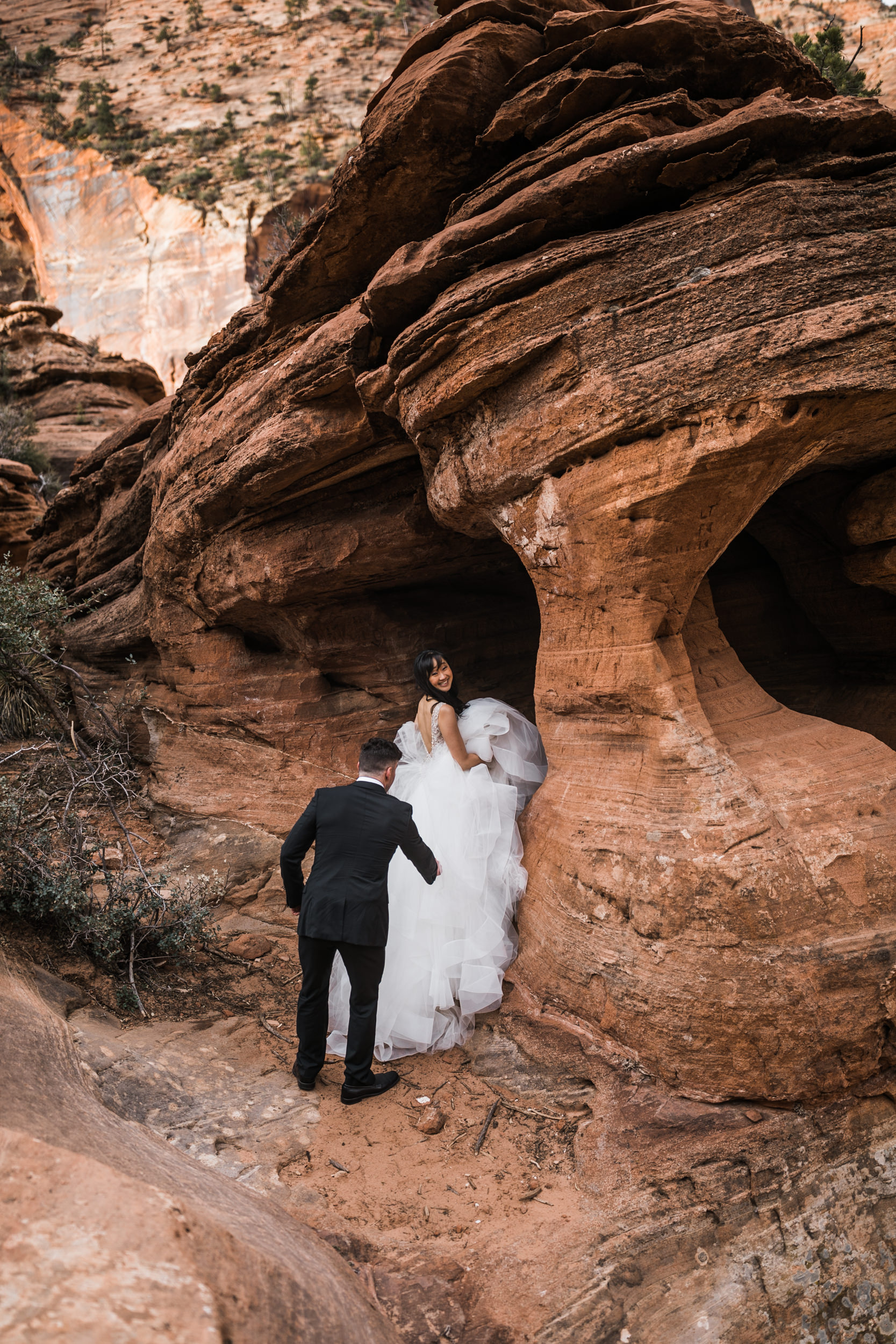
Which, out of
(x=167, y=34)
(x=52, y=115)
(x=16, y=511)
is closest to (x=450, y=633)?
(x=16, y=511)

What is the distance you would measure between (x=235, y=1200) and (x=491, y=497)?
4.02m

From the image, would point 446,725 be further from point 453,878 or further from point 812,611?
point 812,611

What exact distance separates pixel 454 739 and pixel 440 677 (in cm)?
47

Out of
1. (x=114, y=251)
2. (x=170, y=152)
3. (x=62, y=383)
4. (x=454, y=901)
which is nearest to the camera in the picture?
(x=454, y=901)

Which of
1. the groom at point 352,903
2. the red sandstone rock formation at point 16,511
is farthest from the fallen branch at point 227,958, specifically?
the red sandstone rock formation at point 16,511

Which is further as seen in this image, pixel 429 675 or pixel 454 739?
pixel 429 675

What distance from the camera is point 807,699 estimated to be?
20.5 feet

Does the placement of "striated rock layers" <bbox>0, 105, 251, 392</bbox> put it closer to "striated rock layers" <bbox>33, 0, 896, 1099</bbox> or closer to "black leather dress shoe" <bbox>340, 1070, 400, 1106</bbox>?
"striated rock layers" <bbox>33, 0, 896, 1099</bbox>

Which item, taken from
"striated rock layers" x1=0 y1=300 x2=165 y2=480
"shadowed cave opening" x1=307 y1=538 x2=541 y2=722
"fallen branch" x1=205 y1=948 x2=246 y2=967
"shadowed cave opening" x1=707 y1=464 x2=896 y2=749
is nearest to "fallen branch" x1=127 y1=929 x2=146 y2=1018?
"fallen branch" x1=205 y1=948 x2=246 y2=967

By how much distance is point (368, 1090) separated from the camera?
3.95 meters

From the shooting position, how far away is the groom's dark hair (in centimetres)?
430

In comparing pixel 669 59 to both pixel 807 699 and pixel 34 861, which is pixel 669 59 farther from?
pixel 34 861

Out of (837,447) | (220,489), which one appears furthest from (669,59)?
(220,489)

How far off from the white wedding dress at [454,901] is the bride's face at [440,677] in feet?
0.64
